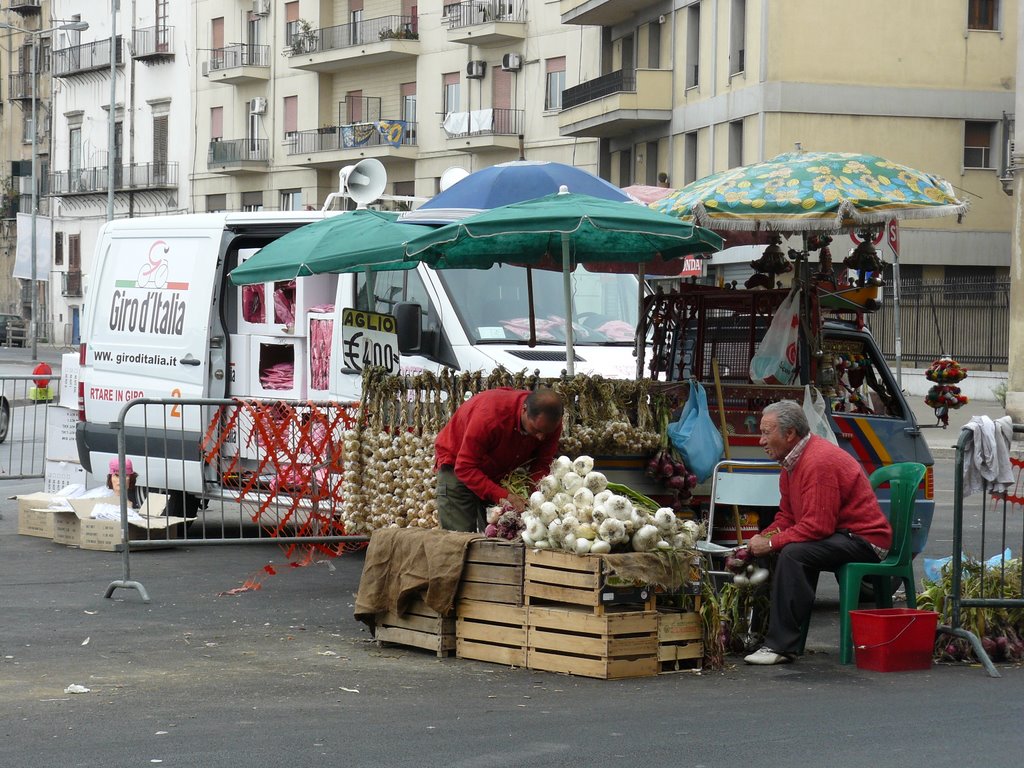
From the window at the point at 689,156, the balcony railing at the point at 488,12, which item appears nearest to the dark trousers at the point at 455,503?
the window at the point at 689,156

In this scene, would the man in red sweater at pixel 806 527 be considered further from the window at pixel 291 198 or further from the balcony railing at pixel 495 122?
the window at pixel 291 198

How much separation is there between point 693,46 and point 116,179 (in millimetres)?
30854

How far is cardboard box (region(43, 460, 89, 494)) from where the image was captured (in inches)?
634

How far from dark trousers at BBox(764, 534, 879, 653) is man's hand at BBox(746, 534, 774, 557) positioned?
79 mm

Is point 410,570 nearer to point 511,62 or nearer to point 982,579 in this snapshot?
point 982,579

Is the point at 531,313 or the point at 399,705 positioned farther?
the point at 531,313

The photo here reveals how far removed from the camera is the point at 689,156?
138 ft

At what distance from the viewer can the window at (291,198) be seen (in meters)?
56.1

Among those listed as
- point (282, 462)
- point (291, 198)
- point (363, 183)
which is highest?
point (291, 198)

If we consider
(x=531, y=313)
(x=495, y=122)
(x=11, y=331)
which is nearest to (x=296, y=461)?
(x=531, y=313)

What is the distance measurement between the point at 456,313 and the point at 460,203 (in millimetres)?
843

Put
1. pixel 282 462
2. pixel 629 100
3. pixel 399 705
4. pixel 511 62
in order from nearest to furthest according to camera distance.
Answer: pixel 399 705
pixel 282 462
pixel 629 100
pixel 511 62

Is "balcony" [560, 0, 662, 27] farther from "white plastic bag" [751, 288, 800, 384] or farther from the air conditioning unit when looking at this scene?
"white plastic bag" [751, 288, 800, 384]

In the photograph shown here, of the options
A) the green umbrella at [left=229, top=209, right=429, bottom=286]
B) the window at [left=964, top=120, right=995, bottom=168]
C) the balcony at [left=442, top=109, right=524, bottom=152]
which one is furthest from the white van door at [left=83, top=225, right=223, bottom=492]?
the balcony at [left=442, top=109, right=524, bottom=152]
